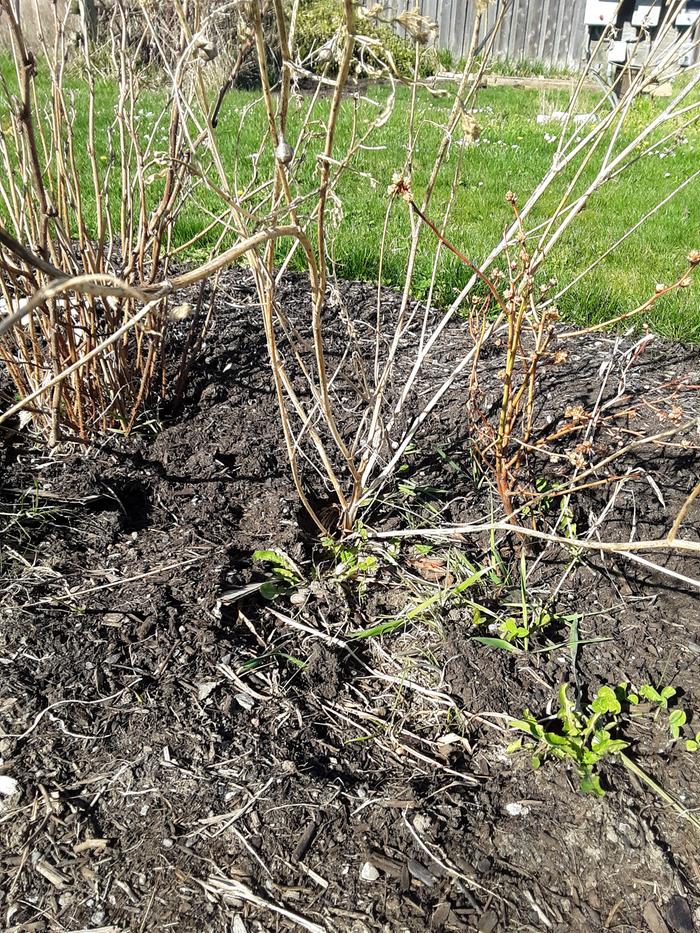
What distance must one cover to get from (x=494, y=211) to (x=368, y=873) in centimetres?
438

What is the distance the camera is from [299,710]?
1923 mm

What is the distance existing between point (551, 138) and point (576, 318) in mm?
3779

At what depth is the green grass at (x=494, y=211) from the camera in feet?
12.5

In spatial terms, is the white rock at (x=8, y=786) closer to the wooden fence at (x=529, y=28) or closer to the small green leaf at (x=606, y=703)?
the small green leaf at (x=606, y=703)

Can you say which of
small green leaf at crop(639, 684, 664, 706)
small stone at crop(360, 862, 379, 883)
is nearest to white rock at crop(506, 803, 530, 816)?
small stone at crop(360, 862, 379, 883)

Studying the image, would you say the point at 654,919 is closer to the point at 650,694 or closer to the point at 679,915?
the point at 679,915

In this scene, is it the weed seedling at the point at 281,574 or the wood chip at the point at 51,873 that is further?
the weed seedling at the point at 281,574

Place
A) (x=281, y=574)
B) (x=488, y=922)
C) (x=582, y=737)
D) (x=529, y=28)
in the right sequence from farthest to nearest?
(x=529, y=28), (x=281, y=574), (x=582, y=737), (x=488, y=922)

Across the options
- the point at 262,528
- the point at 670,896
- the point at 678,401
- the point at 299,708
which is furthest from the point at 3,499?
the point at 678,401

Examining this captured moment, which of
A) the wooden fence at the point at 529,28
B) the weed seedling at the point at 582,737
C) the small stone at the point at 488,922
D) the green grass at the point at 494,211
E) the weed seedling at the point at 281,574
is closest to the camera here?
the small stone at the point at 488,922

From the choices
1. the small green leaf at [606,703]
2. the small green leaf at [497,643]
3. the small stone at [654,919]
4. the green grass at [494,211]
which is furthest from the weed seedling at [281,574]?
the green grass at [494,211]

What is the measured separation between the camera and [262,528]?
238 centimetres

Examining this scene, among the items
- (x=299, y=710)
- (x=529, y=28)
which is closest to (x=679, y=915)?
(x=299, y=710)

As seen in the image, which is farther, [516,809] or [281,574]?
[281,574]
